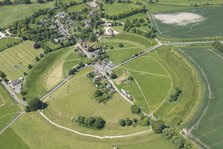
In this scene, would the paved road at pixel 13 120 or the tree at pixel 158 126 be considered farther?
the paved road at pixel 13 120

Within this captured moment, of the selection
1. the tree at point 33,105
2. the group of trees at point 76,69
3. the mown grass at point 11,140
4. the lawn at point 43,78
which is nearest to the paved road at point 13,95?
the lawn at point 43,78

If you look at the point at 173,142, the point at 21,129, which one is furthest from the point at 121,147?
the point at 21,129

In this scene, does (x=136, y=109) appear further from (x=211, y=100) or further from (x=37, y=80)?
(x=37, y=80)

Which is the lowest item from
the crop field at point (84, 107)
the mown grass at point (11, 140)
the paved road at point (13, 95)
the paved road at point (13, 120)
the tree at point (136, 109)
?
the mown grass at point (11, 140)

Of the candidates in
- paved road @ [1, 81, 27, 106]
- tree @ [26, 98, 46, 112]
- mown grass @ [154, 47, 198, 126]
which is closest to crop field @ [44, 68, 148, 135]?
tree @ [26, 98, 46, 112]

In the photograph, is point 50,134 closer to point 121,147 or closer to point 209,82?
point 121,147

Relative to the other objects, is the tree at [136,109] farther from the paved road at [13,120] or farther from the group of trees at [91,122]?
the paved road at [13,120]

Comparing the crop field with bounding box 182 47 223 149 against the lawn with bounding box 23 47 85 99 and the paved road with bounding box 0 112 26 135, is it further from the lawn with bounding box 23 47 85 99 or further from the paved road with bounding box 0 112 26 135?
the paved road with bounding box 0 112 26 135
